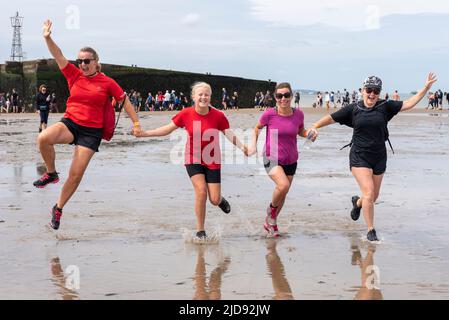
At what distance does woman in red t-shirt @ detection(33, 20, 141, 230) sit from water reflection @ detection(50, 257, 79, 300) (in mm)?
1529

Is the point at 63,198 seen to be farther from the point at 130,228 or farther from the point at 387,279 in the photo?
the point at 387,279

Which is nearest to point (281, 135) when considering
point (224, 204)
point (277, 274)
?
point (224, 204)

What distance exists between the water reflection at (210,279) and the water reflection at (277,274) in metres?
0.42

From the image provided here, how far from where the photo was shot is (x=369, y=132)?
8.85 metres

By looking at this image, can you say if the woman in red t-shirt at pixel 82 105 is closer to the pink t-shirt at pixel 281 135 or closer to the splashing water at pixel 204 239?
the splashing water at pixel 204 239

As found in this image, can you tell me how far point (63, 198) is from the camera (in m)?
8.85

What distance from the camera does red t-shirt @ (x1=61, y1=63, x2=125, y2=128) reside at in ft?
28.0

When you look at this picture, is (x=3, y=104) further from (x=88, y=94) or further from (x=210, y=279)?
(x=210, y=279)

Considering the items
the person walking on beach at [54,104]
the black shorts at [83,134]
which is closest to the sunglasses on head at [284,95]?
the black shorts at [83,134]

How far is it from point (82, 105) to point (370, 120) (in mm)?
3193

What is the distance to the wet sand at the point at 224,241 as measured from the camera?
6438mm

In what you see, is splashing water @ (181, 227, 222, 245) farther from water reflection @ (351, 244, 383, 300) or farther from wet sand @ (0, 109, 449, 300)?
water reflection @ (351, 244, 383, 300)
